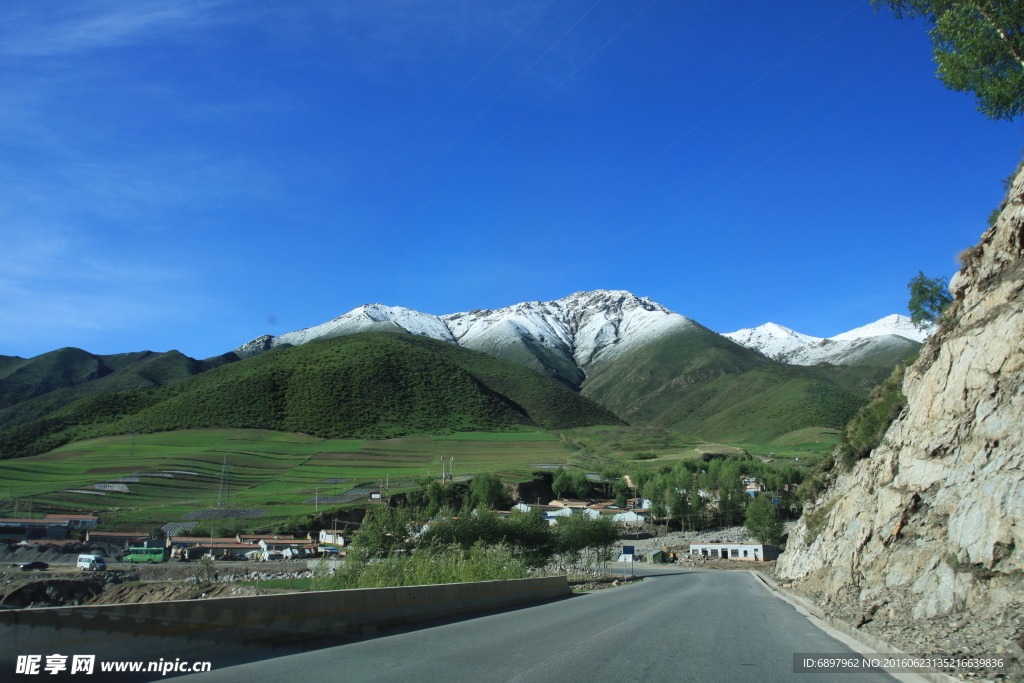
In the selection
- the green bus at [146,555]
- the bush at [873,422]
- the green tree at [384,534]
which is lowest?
the green bus at [146,555]

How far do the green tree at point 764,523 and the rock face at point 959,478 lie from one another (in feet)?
228

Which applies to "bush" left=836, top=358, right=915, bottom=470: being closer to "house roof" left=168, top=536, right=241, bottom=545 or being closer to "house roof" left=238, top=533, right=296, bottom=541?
"house roof" left=238, top=533, right=296, bottom=541

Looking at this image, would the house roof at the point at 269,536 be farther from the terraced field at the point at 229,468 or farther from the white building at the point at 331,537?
the terraced field at the point at 229,468

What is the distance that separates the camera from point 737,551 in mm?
86438

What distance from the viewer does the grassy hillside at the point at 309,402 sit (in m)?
137

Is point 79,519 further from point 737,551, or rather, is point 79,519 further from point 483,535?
point 737,551

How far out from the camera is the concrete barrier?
7.11m

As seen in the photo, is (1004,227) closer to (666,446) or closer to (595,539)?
(595,539)

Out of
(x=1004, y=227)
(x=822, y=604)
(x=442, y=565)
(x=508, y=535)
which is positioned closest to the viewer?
(x=1004, y=227)

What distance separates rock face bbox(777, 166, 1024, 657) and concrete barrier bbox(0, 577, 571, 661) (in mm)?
11010

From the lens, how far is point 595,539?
59.2 m

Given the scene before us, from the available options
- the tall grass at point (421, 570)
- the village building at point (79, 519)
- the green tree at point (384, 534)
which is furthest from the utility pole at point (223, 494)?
the tall grass at point (421, 570)

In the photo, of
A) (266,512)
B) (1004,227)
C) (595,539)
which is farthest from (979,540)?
(266,512)

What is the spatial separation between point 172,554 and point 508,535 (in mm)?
39397
